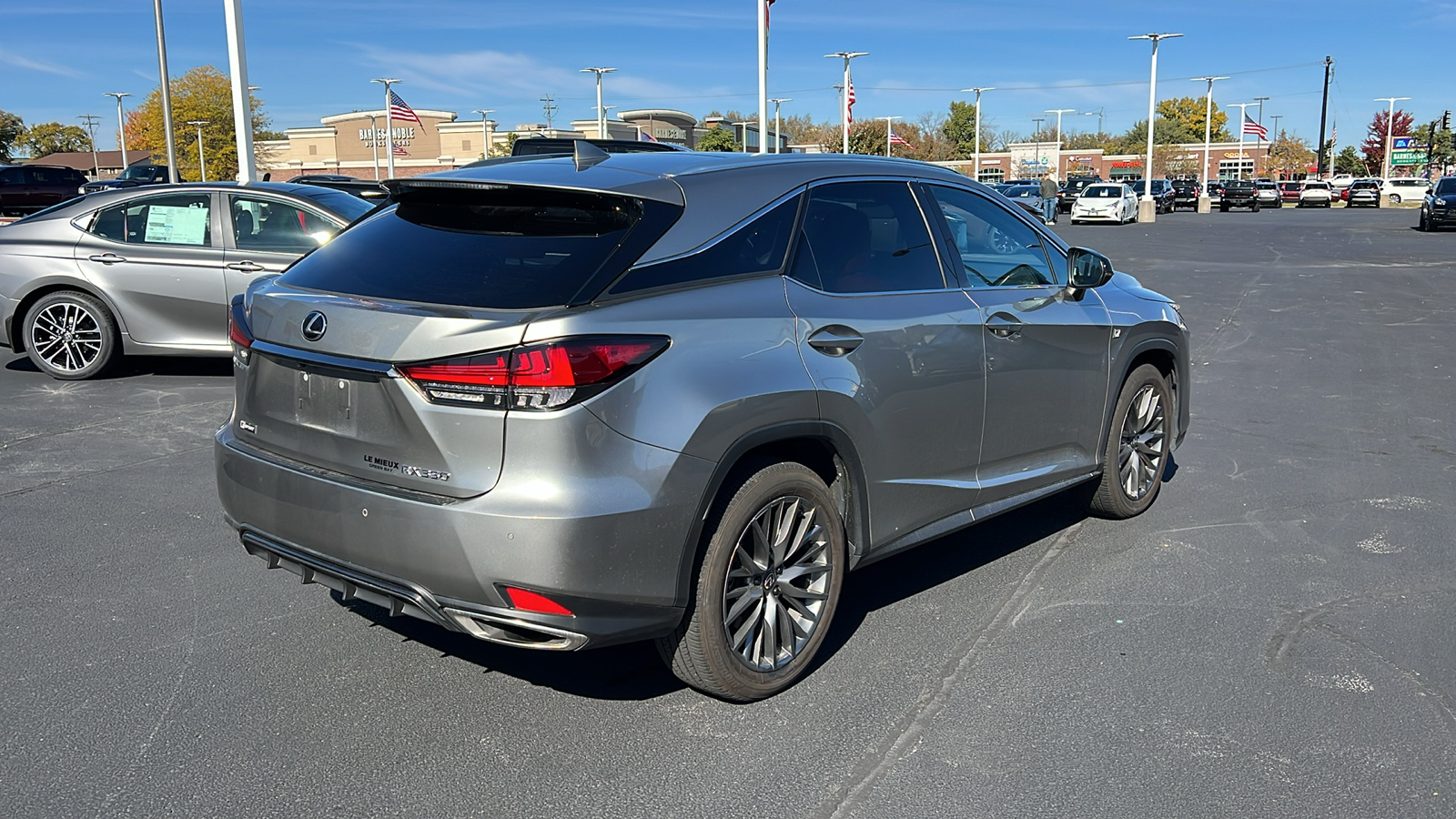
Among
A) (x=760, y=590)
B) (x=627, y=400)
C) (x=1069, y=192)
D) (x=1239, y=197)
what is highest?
(x=1069, y=192)

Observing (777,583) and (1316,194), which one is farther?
(1316,194)

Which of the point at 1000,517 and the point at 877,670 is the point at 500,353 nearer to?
the point at 877,670

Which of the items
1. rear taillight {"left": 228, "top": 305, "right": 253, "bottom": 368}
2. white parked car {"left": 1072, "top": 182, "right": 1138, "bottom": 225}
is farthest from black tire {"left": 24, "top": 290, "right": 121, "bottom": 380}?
white parked car {"left": 1072, "top": 182, "right": 1138, "bottom": 225}

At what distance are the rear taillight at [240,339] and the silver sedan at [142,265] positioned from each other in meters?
5.58

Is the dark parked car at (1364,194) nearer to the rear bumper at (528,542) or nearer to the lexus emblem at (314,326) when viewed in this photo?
the rear bumper at (528,542)

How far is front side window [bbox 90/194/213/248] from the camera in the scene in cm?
936

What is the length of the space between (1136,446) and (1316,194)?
2796 inches

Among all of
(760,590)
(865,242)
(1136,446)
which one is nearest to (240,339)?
(760,590)

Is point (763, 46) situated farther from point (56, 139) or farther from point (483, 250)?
point (56, 139)

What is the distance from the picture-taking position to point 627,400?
317cm

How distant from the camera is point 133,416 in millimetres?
8031

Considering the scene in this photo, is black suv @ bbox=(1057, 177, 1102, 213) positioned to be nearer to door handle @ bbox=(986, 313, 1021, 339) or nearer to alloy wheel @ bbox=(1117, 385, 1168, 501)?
alloy wheel @ bbox=(1117, 385, 1168, 501)

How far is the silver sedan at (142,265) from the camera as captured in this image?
9219mm

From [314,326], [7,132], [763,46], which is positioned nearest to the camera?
[314,326]
